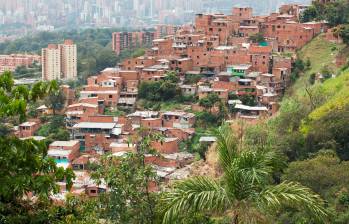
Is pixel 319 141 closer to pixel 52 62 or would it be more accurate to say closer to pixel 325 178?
pixel 325 178

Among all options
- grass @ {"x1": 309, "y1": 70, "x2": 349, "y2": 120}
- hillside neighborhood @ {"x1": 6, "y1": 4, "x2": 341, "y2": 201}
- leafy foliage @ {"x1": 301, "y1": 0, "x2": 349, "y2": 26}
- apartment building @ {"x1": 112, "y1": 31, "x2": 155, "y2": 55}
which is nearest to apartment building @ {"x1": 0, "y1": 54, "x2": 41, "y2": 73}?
apartment building @ {"x1": 112, "y1": 31, "x2": 155, "y2": 55}

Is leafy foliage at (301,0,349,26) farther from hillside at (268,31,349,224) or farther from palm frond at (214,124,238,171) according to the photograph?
palm frond at (214,124,238,171)

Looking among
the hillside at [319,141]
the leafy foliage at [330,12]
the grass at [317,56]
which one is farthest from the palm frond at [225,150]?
the leafy foliage at [330,12]

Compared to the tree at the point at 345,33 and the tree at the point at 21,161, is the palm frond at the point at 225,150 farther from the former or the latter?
the tree at the point at 345,33

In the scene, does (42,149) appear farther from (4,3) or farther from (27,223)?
(4,3)

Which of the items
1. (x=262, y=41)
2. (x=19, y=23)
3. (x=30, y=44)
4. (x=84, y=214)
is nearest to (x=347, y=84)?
(x=262, y=41)

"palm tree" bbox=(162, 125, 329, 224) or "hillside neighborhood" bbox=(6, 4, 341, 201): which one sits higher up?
"palm tree" bbox=(162, 125, 329, 224)

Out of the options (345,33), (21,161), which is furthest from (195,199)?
(345,33)
